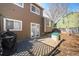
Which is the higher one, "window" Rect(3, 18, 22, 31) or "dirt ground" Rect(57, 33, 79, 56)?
"window" Rect(3, 18, 22, 31)

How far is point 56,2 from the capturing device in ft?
8.39

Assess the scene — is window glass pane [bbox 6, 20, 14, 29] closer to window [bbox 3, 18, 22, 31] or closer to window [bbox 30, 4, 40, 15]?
window [bbox 3, 18, 22, 31]

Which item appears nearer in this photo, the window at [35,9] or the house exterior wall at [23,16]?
the house exterior wall at [23,16]

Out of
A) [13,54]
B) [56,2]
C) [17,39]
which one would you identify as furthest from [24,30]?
[56,2]

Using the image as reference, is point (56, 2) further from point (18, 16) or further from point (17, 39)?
point (17, 39)

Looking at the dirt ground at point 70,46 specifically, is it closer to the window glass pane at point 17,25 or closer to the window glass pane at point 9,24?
the window glass pane at point 17,25

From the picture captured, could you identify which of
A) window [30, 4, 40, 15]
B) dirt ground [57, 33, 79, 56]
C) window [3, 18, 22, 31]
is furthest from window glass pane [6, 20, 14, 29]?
dirt ground [57, 33, 79, 56]

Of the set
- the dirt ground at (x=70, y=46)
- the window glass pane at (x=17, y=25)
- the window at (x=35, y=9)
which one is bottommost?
the dirt ground at (x=70, y=46)

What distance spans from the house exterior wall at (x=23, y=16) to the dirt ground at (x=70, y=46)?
0.47 metres

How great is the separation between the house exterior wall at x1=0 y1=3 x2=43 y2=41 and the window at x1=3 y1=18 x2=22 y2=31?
0.05m

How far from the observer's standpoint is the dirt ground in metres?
2.52

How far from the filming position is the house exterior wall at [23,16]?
2.45 metres

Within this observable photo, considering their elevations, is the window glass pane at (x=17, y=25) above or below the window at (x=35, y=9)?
below

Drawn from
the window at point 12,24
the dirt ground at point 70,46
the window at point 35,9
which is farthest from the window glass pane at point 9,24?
the dirt ground at point 70,46
